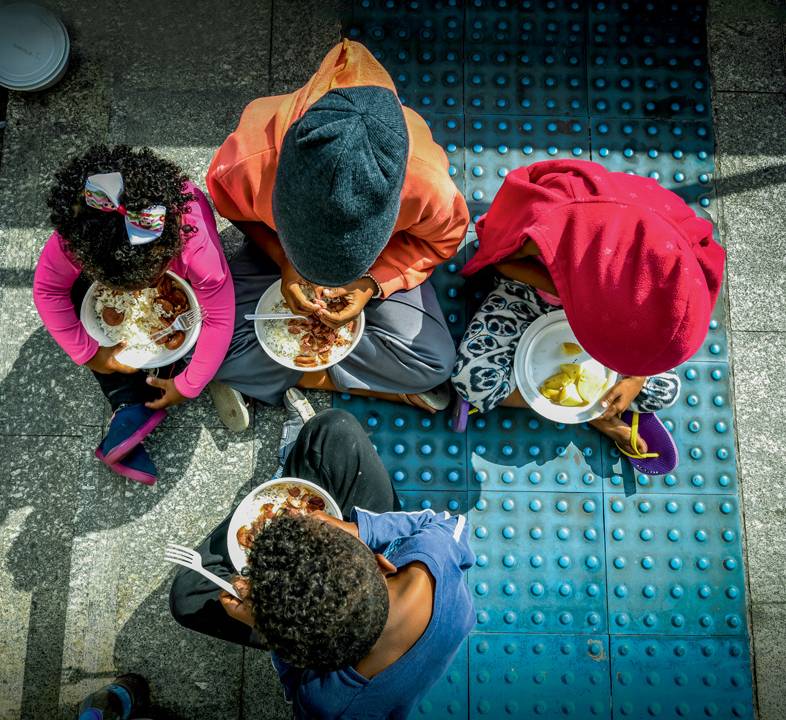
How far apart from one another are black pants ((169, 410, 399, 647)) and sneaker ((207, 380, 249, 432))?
0.34 metres

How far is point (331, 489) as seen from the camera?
2451mm

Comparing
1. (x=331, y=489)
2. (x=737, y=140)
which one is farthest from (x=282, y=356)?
(x=737, y=140)

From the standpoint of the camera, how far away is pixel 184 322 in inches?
94.0

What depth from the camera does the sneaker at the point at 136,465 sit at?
8.59 feet

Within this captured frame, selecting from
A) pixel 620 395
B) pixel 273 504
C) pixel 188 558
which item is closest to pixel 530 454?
pixel 620 395

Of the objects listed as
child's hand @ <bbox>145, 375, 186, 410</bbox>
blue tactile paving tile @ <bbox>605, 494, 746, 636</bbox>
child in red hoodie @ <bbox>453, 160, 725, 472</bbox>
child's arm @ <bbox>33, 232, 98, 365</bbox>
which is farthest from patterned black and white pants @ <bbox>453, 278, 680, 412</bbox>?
child's arm @ <bbox>33, 232, 98, 365</bbox>

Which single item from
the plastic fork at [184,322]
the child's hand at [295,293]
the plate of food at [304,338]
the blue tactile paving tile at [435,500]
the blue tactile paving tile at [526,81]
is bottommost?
the blue tactile paving tile at [435,500]

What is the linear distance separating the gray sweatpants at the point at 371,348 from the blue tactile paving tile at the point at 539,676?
113cm

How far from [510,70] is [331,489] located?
6.65ft

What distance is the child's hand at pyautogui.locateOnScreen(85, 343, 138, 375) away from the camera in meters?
2.41

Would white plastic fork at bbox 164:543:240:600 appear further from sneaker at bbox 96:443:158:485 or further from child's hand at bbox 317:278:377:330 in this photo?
child's hand at bbox 317:278:377:330

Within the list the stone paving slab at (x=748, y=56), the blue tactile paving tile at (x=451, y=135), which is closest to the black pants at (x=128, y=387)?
the blue tactile paving tile at (x=451, y=135)

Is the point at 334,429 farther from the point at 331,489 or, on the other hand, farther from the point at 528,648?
the point at 528,648

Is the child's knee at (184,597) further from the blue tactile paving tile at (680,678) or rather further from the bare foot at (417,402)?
the blue tactile paving tile at (680,678)
